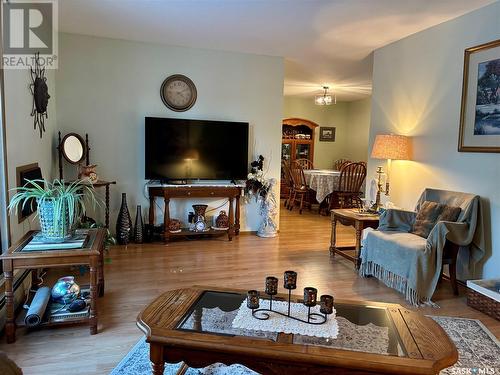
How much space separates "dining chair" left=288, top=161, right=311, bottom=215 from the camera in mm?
7000

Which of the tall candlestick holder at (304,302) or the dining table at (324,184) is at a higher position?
the dining table at (324,184)

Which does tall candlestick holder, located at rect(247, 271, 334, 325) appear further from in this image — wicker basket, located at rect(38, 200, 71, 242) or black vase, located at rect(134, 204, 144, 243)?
black vase, located at rect(134, 204, 144, 243)

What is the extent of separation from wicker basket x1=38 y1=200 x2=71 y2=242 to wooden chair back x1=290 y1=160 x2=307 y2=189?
5.12 metres

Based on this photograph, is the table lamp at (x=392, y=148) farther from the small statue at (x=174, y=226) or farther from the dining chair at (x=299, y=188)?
the dining chair at (x=299, y=188)

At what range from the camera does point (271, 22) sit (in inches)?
144

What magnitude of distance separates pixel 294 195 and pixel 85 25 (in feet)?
15.3

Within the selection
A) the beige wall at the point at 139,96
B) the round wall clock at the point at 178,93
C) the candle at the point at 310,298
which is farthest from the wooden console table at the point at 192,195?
the candle at the point at 310,298

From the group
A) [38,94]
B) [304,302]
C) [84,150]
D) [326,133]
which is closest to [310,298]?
[304,302]

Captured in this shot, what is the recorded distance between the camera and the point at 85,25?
392 cm

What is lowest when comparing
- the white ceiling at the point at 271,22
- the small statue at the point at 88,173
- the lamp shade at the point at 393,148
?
the small statue at the point at 88,173

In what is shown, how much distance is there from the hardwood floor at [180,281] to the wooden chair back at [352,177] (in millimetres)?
1258

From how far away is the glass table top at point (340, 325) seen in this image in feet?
4.80

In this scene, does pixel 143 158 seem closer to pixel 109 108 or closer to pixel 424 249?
pixel 109 108

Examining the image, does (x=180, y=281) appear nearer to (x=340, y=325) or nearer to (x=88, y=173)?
(x=88, y=173)
